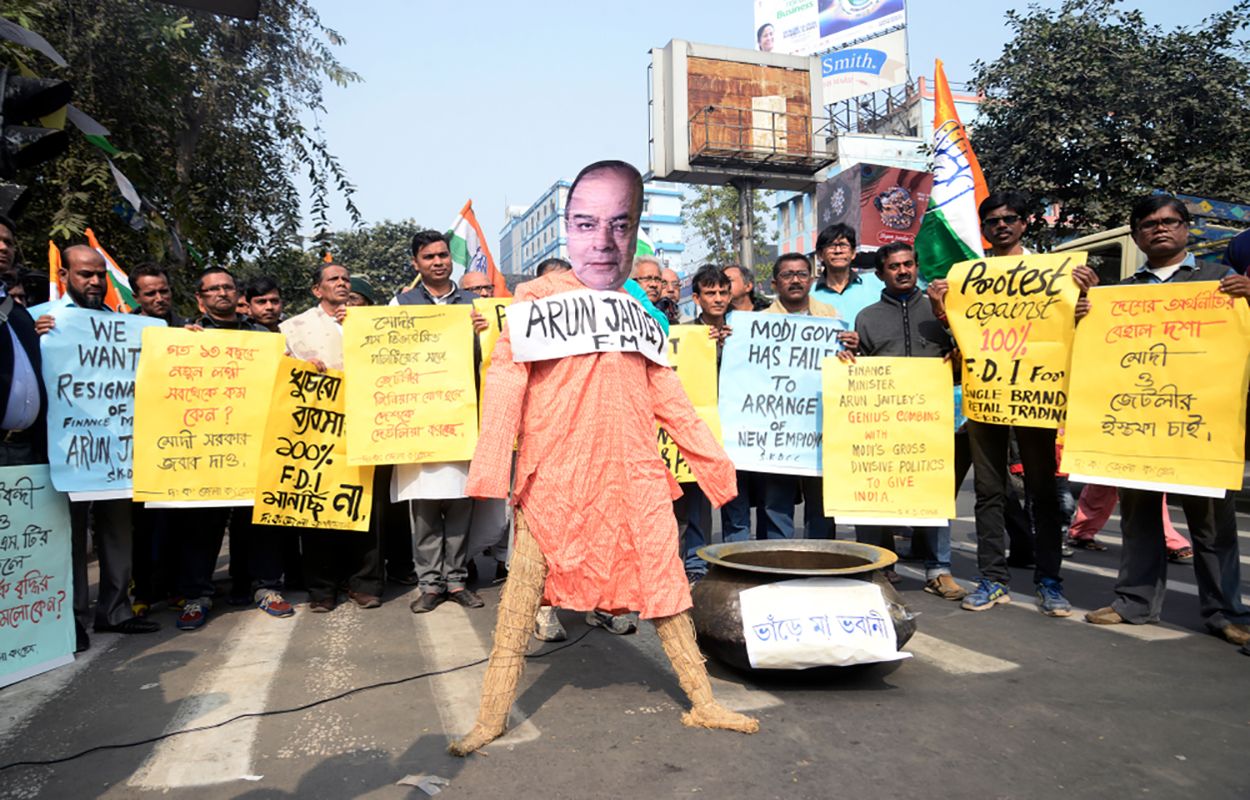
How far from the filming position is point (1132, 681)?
3.75m

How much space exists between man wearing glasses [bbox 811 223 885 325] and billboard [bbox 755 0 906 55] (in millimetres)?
32655

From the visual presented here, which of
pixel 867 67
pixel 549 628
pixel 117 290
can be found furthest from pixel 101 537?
pixel 867 67

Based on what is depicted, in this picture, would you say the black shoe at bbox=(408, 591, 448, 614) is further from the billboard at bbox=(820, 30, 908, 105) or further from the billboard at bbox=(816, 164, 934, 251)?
the billboard at bbox=(820, 30, 908, 105)

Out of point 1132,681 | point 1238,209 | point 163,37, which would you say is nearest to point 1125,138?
point 1238,209

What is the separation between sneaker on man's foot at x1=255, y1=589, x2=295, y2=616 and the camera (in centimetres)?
540

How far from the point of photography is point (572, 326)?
344 cm

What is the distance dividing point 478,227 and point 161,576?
154 inches

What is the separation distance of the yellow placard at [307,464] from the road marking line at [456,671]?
78 cm

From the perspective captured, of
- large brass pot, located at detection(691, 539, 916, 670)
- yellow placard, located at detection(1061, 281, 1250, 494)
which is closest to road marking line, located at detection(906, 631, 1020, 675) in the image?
large brass pot, located at detection(691, 539, 916, 670)

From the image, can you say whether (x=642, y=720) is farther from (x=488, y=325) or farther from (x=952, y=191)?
(x=952, y=191)

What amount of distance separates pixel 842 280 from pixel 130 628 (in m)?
5.00

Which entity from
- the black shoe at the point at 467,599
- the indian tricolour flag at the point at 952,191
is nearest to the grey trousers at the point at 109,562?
the black shoe at the point at 467,599

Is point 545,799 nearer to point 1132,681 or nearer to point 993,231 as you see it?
point 1132,681

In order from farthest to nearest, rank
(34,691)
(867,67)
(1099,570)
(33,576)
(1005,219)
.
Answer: (867,67) → (1099,570) → (1005,219) → (33,576) → (34,691)
